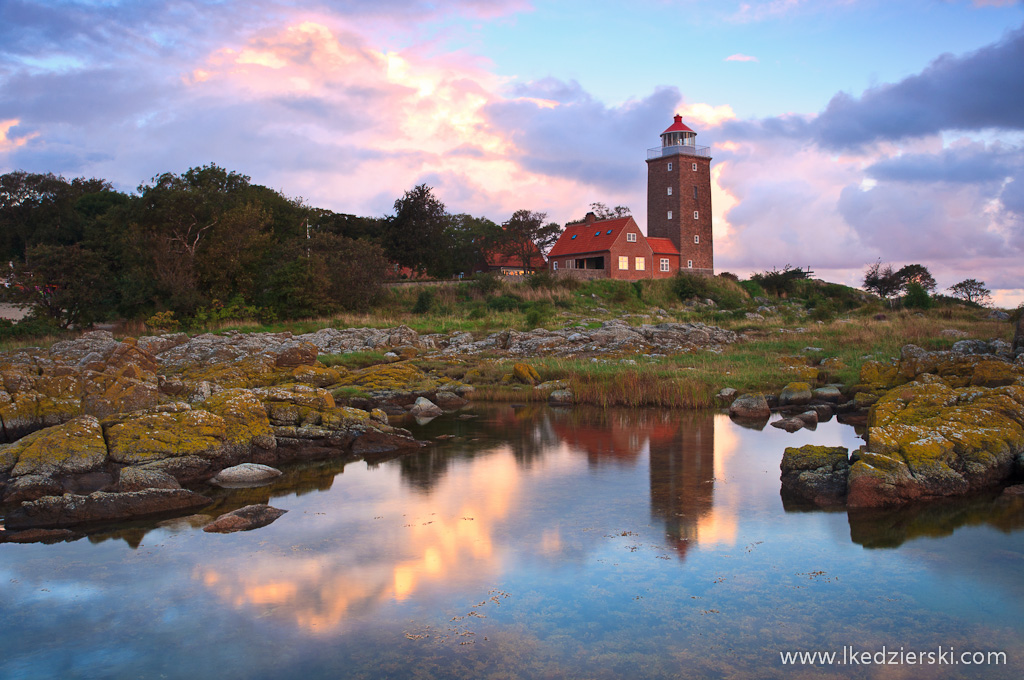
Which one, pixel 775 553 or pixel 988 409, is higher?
pixel 988 409

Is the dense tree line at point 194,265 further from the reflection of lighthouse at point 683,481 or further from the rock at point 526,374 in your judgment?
the reflection of lighthouse at point 683,481

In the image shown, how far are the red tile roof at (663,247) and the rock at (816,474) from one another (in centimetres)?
4388

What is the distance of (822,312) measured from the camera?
39.5m

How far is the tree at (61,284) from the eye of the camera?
3316cm

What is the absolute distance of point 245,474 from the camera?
11133 millimetres

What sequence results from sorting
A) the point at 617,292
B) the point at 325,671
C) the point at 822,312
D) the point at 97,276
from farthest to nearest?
the point at 617,292
the point at 822,312
the point at 97,276
the point at 325,671

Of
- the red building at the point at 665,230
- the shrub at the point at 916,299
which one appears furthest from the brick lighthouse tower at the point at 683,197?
the shrub at the point at 916,299

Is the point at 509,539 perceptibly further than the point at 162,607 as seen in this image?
Yes

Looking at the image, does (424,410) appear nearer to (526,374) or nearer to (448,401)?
(448,401)

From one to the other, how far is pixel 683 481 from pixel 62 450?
960cm

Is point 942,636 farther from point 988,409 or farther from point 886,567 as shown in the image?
point 988,409

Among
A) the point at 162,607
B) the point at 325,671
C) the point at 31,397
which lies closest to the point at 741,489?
the point at 325,671

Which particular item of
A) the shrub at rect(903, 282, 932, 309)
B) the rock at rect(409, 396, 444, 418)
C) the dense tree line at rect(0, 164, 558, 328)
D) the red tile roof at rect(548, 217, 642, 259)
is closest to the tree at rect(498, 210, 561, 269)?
the red tile roof at rect(548, 217, 642, 259)

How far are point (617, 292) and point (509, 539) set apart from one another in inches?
1575
